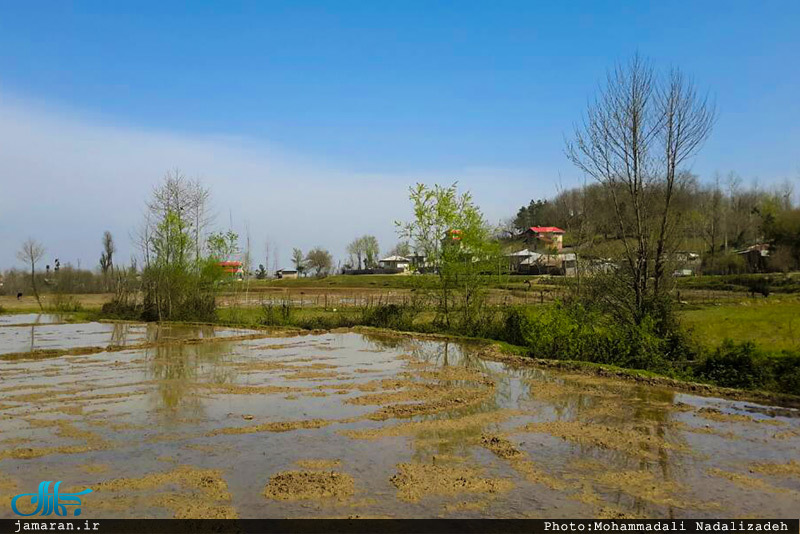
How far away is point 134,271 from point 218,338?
14629mm

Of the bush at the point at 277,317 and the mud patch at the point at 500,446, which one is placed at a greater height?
the bush at the point at 277,317

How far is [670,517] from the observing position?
5.91 metres

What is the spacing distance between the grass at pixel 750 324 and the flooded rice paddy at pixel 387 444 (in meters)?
5.76

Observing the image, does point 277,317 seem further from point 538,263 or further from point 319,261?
point 319,261

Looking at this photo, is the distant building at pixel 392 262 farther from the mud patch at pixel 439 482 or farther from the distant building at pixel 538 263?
the mud patch at pixel 439 482

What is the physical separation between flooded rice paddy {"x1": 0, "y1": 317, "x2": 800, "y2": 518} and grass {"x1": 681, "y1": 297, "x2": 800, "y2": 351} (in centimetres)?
576

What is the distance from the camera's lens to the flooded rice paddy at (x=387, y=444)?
6328mm

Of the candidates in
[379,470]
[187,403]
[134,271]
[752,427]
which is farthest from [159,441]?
[134,271]

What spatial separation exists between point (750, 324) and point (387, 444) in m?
17.8

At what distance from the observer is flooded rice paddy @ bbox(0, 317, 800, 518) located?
6.33 metres

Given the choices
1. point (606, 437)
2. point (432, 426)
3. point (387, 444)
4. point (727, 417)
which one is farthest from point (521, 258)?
point (387, 444)

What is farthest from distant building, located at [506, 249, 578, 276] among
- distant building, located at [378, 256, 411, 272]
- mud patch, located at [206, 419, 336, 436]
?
mud patch, located at [206, 419, 336, 436]

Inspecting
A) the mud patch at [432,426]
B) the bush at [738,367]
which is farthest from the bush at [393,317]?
the mud patch at [432,426]

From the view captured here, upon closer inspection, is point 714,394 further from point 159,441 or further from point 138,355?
point 138,355
